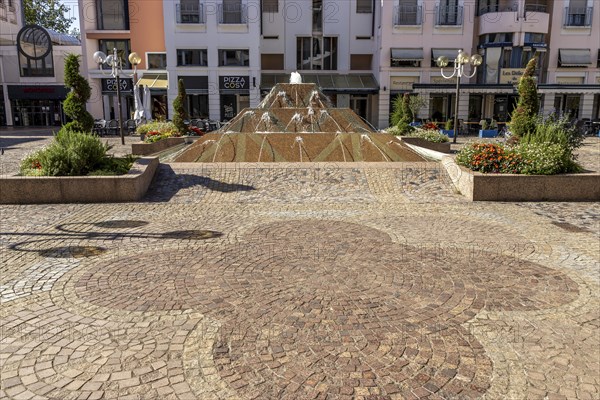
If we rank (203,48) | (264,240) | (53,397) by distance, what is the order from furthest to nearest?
1. (203,48)
2. (264,240)
3. (53,397)

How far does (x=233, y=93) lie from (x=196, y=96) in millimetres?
2838

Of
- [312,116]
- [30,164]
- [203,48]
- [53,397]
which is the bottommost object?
[53,397]

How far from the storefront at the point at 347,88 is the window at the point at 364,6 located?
16.2ft

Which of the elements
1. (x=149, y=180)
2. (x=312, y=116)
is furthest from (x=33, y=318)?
(x=312, y=116)

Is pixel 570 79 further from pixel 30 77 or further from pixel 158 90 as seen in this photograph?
pixel 30 77

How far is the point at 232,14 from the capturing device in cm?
3578

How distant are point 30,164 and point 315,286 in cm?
850

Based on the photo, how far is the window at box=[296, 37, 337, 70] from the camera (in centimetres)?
3872

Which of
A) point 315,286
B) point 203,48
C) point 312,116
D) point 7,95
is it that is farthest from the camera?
point 7,95

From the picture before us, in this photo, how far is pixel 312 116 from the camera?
1622 cm

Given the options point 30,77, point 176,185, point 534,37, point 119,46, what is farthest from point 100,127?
point 534,37

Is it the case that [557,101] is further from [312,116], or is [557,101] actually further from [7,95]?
[7,95]

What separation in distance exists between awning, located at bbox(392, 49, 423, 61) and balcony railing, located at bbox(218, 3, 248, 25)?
11.1m

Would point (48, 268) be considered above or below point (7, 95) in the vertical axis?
below
